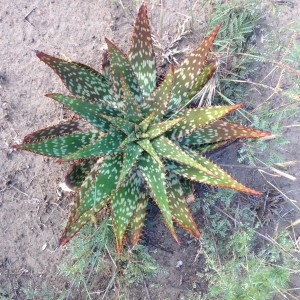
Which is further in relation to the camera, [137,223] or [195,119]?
[137,223]

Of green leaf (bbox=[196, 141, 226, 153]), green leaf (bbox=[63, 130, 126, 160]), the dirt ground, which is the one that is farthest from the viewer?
the dirt ground

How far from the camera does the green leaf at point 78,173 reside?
2275mm

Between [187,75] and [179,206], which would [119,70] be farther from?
[179,206]

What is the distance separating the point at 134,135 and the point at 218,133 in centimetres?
47

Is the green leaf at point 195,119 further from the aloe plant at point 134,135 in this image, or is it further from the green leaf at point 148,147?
the green leaf at point 148,147

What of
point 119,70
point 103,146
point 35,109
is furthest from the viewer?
point 35,109

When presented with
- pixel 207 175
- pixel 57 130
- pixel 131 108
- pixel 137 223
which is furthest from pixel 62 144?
pixel 207 175

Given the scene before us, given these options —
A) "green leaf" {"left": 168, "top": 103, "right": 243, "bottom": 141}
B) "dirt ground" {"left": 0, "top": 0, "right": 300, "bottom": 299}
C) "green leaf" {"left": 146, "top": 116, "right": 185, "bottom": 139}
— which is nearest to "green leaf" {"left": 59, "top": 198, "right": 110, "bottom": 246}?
"green leaf" {"left": 146, "top": 116, "right": 185, "bottom": 139}

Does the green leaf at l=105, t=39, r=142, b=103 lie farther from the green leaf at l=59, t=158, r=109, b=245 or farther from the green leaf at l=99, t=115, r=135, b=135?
the green leaf at l=59, t=158, r=109, b=245

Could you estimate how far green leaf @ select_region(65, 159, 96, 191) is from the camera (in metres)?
2.28

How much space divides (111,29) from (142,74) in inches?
27.8

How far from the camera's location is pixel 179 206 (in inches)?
86.7

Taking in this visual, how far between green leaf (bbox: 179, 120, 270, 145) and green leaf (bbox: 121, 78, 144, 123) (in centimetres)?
31

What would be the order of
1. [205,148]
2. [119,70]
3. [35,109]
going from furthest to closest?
1. [35,109]
2. [205,148]
3. [119,70]
